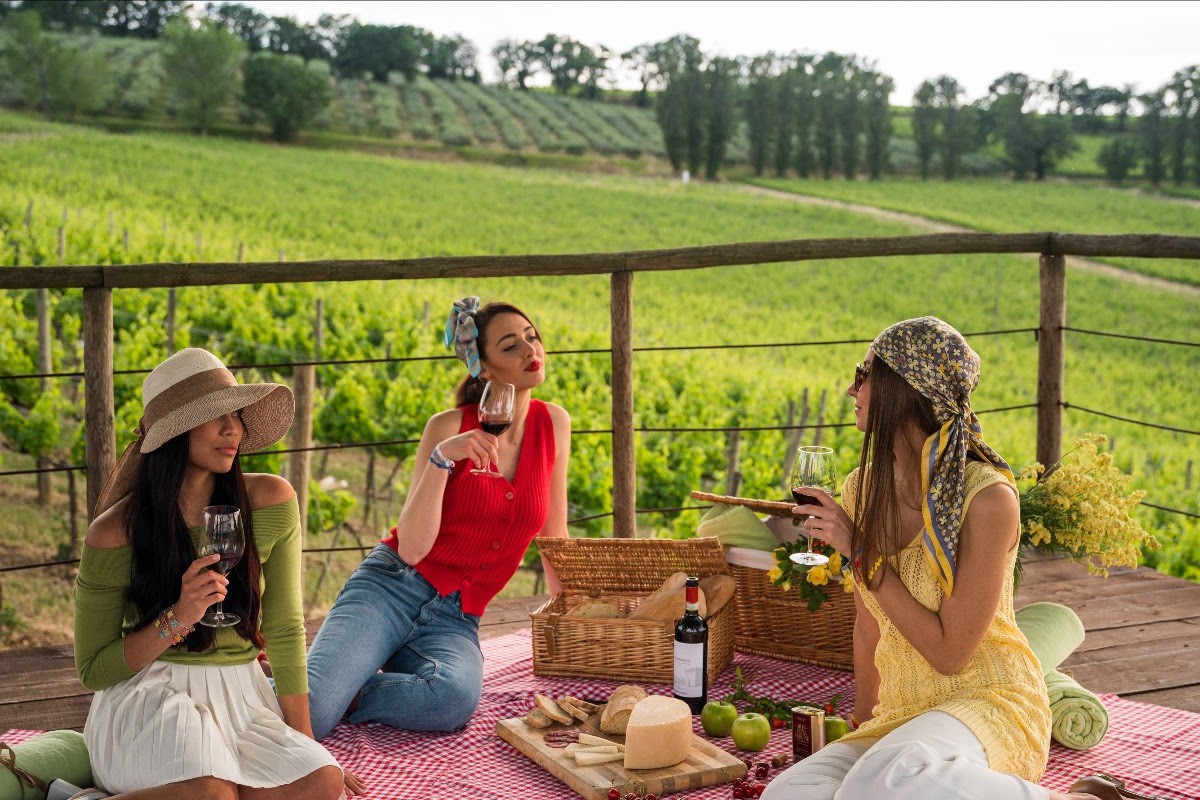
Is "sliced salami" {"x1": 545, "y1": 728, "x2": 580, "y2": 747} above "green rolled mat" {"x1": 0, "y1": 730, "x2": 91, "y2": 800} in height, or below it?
below

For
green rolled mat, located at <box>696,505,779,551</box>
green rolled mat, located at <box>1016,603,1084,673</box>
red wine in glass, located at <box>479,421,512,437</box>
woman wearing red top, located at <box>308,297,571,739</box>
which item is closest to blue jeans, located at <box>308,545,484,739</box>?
woman wearing red top, located at <box>308,297,571,739</box>

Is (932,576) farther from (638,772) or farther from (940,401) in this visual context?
(638,772)

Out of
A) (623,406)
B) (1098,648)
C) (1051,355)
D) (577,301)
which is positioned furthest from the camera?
(577,301)

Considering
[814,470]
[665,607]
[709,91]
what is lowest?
[665,607]

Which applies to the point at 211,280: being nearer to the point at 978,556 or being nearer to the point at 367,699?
the point at 367,699

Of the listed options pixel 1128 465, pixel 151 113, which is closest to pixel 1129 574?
pixel 1128 465

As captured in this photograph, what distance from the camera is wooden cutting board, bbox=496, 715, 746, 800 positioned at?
7.73 feet

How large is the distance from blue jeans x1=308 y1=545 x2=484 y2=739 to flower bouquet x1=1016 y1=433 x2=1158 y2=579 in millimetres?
1381

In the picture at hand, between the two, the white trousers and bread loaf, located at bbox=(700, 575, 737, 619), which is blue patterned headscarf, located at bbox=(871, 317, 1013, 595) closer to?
the white trousers

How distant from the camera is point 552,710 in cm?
269

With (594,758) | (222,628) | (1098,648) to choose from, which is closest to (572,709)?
(594,758)

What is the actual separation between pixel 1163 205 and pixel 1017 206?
4.15m

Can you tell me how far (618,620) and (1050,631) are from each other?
3.48 ft

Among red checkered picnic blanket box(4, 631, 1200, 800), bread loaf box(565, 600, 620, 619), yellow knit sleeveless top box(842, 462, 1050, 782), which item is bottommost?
red checkered picnic blanket box(4, 631, 1200, 800)
